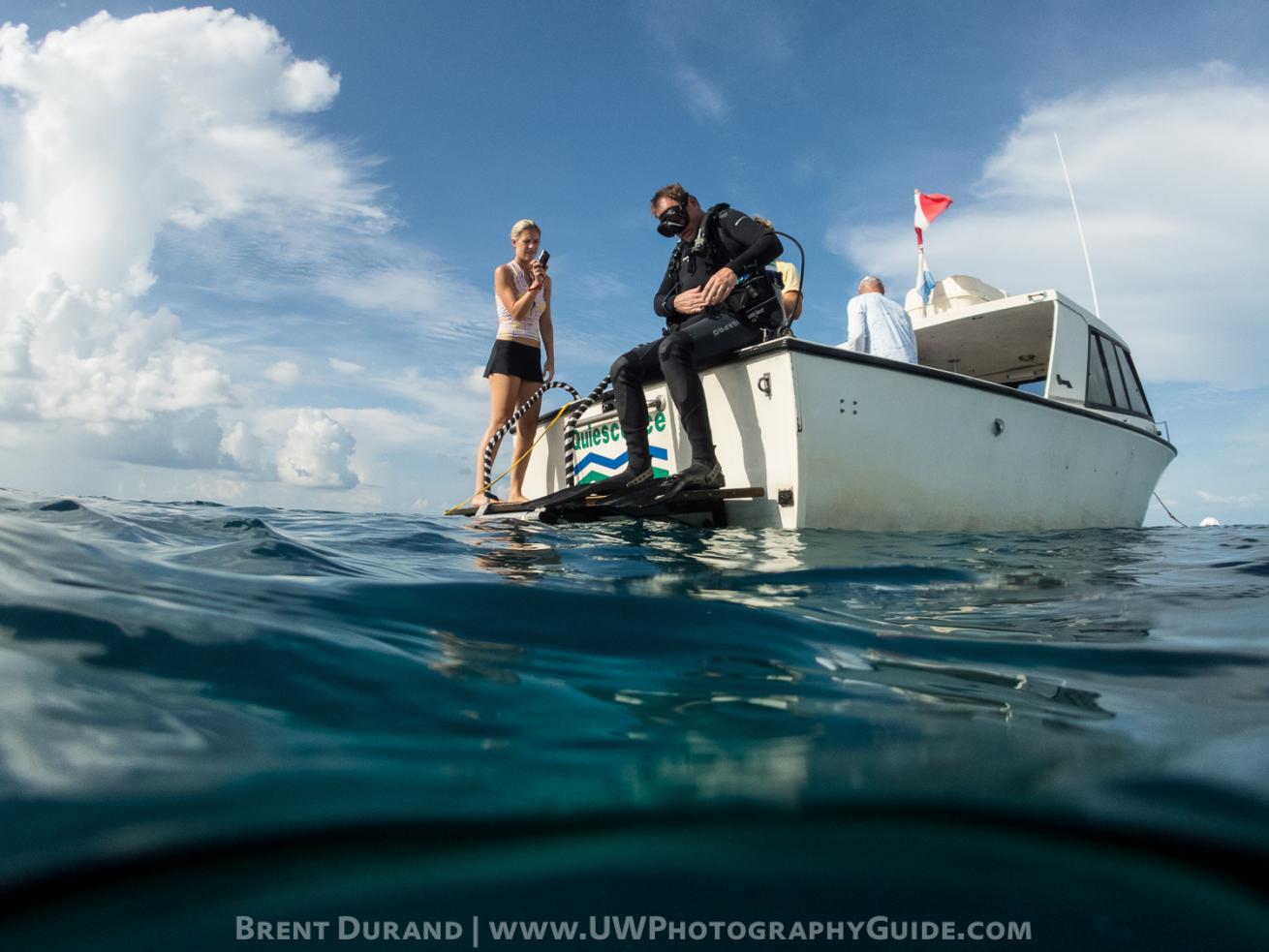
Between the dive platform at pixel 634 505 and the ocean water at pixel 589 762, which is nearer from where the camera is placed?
the ocean water at pixel 589 762

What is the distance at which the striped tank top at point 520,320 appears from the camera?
5.47 metres

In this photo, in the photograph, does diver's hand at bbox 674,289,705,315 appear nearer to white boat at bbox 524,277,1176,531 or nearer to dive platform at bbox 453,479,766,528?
white boat at bbox 524,277,1176,531

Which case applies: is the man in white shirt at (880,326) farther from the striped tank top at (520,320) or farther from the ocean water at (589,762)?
the ocean water at (589,762)

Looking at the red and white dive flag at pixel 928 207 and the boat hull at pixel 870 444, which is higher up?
the red and white dive flag at pixel 928 207

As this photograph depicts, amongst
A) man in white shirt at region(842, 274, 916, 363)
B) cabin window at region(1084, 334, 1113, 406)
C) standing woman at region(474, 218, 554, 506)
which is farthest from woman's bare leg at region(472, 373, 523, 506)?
cabin window at region(1084, 334, 1113, 406)

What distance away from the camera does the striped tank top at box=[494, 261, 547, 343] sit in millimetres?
5469

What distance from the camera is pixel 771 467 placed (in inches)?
178

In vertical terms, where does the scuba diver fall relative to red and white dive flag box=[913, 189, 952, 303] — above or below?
below

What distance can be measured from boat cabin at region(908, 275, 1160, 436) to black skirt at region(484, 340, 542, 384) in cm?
402

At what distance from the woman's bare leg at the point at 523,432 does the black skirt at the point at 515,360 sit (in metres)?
0.08

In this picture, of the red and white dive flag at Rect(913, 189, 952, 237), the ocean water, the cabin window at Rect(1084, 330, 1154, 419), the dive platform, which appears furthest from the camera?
the red and white dive flag at Rect(913, 189, 952, 237)

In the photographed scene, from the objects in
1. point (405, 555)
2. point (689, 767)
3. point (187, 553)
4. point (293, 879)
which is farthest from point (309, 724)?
point (405, 555)

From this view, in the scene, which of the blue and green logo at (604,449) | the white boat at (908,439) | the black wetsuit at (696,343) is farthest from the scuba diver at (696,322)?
the blue and green logo at (604,449)

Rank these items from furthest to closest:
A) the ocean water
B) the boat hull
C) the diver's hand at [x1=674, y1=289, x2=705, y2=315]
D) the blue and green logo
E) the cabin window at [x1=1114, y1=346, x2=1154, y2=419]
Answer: the cabin window at [x1=1114, y1=346, x2=1154, y2=419] → the blue and green logo → the diver's hand at [x1=674, y1=289, x2=705, y2=315] → the boat hull → the ocean water
